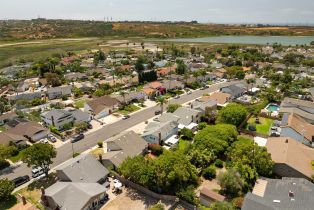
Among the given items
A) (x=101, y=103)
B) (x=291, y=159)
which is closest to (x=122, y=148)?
(x=291, y=159)

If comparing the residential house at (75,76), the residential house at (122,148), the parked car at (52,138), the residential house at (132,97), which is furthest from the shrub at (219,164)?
the residential house at (75,76)

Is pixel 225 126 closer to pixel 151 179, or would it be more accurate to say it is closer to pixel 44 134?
pixel 151 179

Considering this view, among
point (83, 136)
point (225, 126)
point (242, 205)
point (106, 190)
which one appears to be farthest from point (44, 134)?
point (242, 205)

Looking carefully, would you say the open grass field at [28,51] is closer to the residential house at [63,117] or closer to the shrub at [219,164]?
the residential house at [63,117]

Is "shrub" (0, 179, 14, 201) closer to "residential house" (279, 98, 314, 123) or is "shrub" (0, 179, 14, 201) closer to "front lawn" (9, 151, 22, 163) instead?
"front lawn" (9, 151, 22, 163)

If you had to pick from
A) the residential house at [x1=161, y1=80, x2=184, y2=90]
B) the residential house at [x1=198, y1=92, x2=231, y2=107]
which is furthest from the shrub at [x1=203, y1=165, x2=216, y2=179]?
the residential house at [x1=161, y1=80, x2=184, y2=90]

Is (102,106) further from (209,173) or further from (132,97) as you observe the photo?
(209,173)

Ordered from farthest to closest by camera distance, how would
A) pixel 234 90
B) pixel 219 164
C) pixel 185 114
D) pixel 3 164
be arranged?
pixel 234 90, pixel 185 114, pixel 3 164, pixel 219 164
